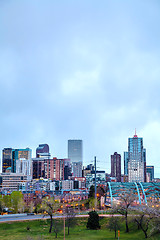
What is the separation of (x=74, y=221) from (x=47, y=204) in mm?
7290

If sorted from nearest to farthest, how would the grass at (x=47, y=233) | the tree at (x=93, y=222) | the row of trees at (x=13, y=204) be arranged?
the grass at (x=47, y=233), the tree at (x=93, y=222), the row of trees at (x=13, y=204)

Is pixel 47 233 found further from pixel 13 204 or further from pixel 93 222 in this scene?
pixel 13 204

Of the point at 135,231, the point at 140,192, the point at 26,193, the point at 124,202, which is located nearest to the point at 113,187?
the point at 140,192

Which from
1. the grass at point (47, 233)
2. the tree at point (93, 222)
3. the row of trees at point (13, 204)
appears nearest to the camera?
the grass at point (47, 233)

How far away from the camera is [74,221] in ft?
201

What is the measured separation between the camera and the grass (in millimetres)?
52844

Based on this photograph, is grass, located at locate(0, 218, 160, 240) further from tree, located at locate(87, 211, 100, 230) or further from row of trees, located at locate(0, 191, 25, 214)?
row of trees, located at locate(0, 191, 25, 214)

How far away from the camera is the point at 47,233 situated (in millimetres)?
58094

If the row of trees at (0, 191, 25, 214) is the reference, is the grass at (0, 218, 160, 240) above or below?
above

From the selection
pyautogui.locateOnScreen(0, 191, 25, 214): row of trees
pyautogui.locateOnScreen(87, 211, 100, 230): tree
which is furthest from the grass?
pyautogui.locateOnScreen(0, 191, 25, 214): row of trees

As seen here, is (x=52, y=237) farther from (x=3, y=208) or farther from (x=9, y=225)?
(x=3, y=208)

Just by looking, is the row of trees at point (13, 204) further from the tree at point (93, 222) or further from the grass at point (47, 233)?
the tree at point (93, 222)

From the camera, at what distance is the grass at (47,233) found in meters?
52.8

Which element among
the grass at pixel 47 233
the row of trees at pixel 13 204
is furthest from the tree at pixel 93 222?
the row of trees at pixel 13 204
